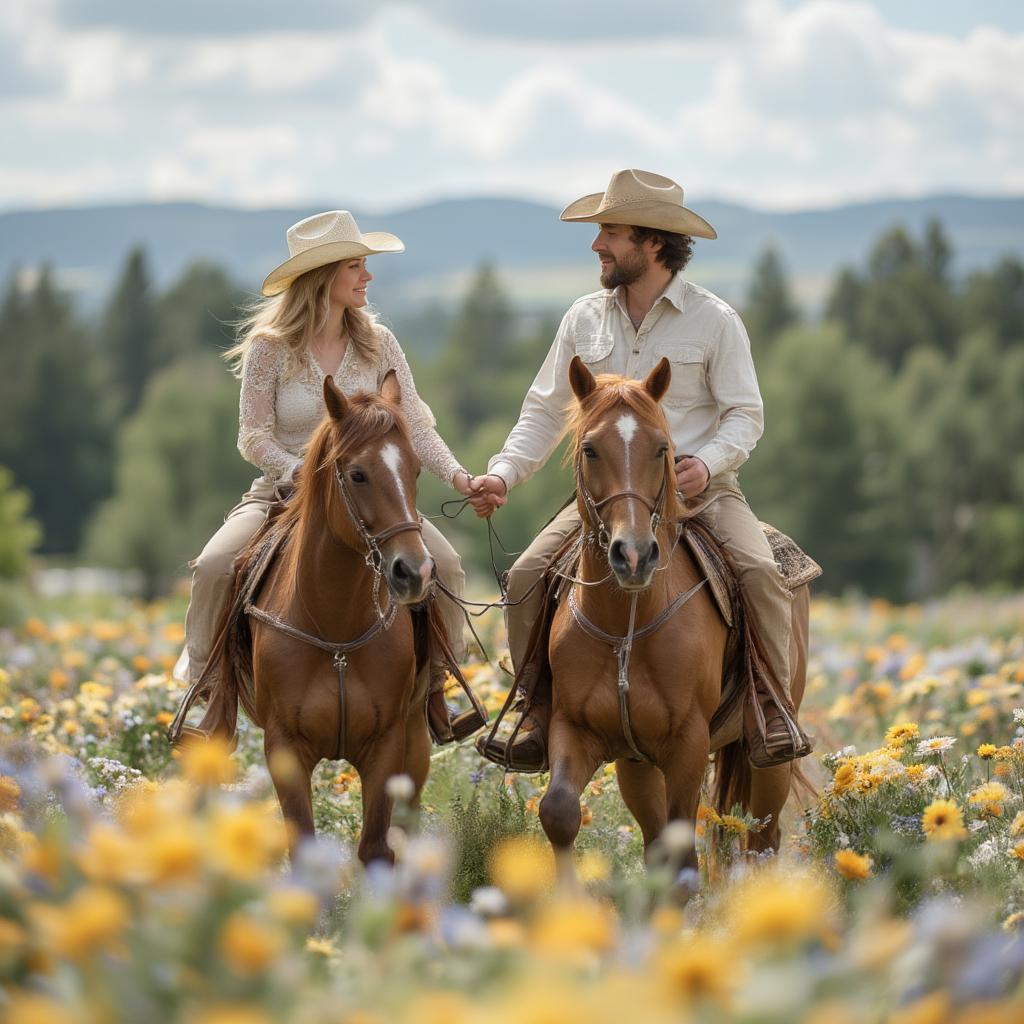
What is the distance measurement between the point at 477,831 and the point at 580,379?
243 cm

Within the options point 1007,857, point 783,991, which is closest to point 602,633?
point 1007,857

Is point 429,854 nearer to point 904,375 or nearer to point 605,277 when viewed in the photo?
point 605,277

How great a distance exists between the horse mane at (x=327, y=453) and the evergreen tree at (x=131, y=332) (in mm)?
100110

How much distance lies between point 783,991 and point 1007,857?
361 centimetres

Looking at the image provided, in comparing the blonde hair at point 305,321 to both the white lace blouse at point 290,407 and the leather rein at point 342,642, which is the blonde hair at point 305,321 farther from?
the leather rein at point 342,642

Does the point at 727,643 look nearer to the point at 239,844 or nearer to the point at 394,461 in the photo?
the point at 394,461

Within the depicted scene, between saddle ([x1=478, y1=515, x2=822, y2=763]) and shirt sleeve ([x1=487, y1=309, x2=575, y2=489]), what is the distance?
2.04ft

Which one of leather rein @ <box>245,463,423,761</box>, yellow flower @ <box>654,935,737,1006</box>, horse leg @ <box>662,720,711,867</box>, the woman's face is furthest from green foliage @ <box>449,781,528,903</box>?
yellow flower @ <box>654,935,737,1006</box>

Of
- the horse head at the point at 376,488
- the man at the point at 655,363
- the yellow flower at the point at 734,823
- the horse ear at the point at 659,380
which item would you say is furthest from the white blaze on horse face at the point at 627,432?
the yellow flower at the point at 734,823

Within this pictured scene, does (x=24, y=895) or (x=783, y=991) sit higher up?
(x=783, y=991)

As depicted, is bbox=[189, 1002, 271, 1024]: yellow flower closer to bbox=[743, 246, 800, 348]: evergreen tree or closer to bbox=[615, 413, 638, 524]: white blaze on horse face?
bbox=[615, 413, 638, 524]: white blaze on horse face

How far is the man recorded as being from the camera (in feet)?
25.0

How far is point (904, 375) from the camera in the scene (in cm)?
7562

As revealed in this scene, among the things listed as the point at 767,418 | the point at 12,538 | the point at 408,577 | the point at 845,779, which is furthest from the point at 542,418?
the point at 767,418
